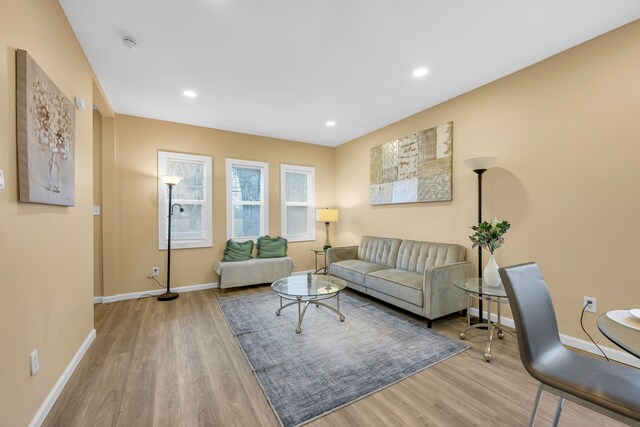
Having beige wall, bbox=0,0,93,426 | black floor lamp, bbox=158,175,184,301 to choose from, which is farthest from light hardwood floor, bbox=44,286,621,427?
black floor lamp, bbox=158,175,184,301

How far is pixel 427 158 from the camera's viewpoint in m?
3.66

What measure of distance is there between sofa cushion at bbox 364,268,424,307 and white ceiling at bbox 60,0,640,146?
2197 millimetres

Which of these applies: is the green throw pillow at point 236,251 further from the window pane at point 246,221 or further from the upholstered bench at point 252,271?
the window pane at point 246,221

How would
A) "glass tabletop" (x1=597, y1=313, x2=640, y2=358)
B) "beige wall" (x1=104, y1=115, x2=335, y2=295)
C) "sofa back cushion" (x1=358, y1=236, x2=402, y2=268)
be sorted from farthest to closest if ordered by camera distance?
"sofa back cushion" (x1=358, y1=236, x2=402, y2=268) → "beige wall" (x1=104, y1=115, x2=335, y2=295) → "glass tabletop" (x1=597, y1=313, x2=640, y2=358)

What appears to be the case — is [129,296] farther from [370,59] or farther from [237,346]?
[370,59]

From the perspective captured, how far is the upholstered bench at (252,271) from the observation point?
13.6 ft

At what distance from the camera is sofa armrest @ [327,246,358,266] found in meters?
4.36

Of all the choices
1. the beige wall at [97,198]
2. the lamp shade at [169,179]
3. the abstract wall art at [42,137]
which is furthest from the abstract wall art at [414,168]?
the beige wall at [97,198]

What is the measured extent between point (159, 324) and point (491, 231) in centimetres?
350

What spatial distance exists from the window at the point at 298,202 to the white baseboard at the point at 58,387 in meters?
3.09

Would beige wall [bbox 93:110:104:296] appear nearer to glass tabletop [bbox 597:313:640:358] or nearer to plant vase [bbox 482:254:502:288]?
plant vase [bbox 482:254:502:288]

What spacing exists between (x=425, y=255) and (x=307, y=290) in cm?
161

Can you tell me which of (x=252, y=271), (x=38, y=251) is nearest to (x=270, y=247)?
(x=252, y=271)

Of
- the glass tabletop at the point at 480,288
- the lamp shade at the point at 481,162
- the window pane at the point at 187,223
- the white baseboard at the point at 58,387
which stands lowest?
the white baseboard at the point at 58,387
